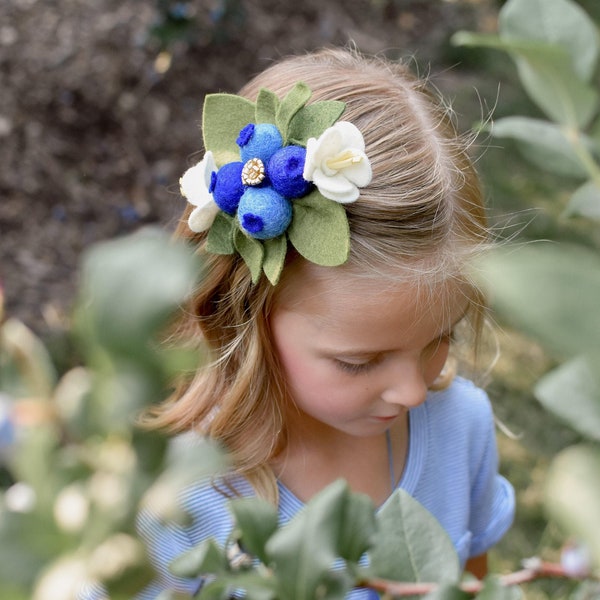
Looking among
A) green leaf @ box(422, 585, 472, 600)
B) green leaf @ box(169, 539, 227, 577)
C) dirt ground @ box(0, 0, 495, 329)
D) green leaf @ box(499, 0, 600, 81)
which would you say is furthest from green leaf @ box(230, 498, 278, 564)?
dirt ground @ box(0, 0, 495, 329)

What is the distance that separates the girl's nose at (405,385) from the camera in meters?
1.30

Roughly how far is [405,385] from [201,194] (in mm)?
414

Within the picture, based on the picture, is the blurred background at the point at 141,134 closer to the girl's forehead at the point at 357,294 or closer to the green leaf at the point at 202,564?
the girl's forehead at the point at 357,294

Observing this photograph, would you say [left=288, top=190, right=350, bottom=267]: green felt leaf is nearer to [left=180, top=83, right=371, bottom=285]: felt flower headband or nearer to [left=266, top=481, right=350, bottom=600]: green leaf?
[left=180, top=83, right=371, bottom=285]: felt flower headband

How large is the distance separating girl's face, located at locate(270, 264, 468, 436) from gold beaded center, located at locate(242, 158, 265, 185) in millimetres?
155

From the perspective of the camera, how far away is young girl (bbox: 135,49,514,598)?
124 centimetres

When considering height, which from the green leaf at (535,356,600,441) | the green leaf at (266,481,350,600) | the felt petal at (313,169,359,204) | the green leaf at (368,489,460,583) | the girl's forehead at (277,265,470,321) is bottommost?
the girl's forehead at (277,265,470,321)

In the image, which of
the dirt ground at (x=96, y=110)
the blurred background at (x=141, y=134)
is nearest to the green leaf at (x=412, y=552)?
the blurred background at (x=141, y=134)

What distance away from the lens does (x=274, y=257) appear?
1261 mm

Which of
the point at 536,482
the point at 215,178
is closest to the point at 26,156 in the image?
the point at 536,482

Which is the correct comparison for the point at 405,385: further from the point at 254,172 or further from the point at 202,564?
the point at 202,564

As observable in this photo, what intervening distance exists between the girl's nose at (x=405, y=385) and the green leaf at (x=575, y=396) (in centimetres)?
85

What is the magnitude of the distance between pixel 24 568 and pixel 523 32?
0.39 m

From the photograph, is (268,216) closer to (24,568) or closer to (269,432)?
(269,432)
